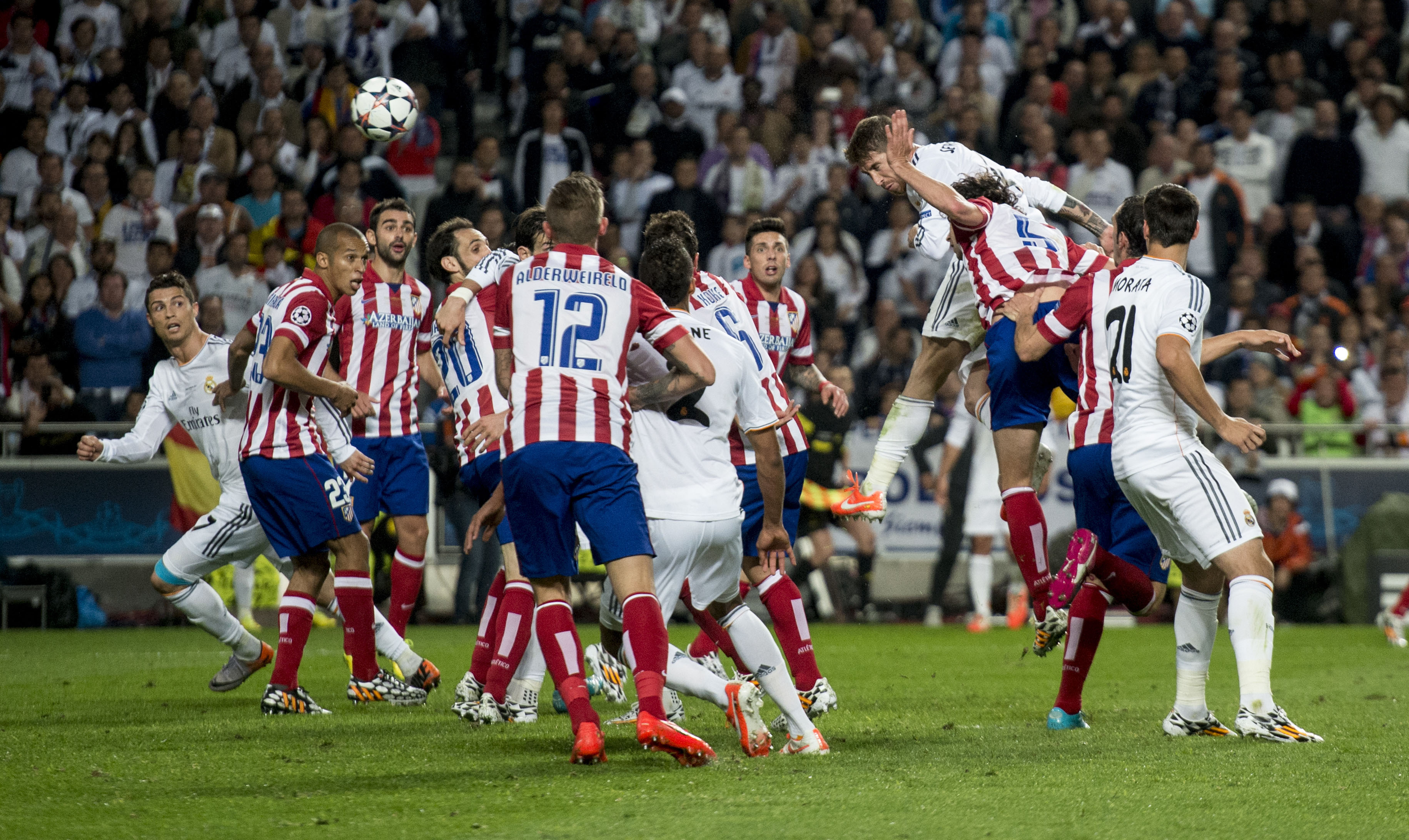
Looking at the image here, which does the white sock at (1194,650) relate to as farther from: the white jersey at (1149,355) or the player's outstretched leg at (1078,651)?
the white jersey at (1149,355)

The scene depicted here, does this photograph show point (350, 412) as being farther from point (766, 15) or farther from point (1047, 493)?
point (766, 15)

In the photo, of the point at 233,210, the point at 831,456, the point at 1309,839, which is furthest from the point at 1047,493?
the point at 1309,839

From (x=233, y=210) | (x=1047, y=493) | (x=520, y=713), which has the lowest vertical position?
(x=520, y=713)

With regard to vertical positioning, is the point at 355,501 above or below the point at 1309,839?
above

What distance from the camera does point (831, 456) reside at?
14.3m

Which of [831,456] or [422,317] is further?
[831,456]

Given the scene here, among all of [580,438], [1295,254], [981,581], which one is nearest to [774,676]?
[580,438]

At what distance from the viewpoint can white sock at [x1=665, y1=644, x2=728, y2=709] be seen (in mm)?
5824

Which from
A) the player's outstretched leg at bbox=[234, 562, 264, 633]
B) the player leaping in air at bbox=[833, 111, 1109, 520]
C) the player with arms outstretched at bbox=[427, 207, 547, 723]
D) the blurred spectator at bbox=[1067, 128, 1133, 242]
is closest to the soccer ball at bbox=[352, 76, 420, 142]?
the player with arms outstretched at bbox=[427, 207, 547, 723]

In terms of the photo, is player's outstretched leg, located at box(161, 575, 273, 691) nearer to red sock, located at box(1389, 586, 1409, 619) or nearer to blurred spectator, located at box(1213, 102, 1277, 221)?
red sock, located at box(1389, 586, 1409, 619)

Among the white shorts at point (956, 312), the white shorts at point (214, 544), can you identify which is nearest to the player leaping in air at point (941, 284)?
the white shorts at point (956, 312)

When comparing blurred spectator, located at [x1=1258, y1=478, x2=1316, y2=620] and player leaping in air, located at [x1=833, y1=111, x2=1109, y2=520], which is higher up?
player leaping in air, located at [x1=833, y1=111, x2=1109, y2=520]

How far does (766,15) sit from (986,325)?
11.2m

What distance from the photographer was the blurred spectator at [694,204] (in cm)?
1620
